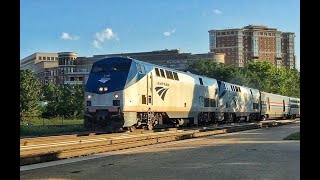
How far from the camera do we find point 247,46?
9038 centimetres

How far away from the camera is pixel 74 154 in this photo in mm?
12984

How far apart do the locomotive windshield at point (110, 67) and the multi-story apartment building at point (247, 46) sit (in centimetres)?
5352

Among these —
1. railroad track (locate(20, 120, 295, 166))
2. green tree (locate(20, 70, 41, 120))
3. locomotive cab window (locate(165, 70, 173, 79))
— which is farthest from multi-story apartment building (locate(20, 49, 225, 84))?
railroad track (locate(20, 120, 295, 166))

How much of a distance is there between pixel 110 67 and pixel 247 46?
72.1 meters

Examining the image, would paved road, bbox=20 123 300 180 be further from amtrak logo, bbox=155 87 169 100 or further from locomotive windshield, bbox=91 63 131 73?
amtrak logo, bbox=155 87 169 100

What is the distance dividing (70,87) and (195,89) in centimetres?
3113

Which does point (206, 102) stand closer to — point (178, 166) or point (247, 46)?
point (178, 166)

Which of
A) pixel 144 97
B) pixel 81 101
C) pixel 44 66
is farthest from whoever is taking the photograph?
pixel 44 66

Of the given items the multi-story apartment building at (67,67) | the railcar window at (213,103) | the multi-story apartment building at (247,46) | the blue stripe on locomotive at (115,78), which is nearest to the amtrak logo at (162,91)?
the blue stripe on locomotive at (115,78)

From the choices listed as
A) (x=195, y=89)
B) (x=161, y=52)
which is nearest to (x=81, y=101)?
(x=195, y=89)

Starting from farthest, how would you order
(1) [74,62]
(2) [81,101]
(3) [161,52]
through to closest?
1. (3) [161,52]
2. (1) [74,62]
3. (2) [81,101]

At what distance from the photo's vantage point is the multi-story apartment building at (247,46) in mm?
80188
